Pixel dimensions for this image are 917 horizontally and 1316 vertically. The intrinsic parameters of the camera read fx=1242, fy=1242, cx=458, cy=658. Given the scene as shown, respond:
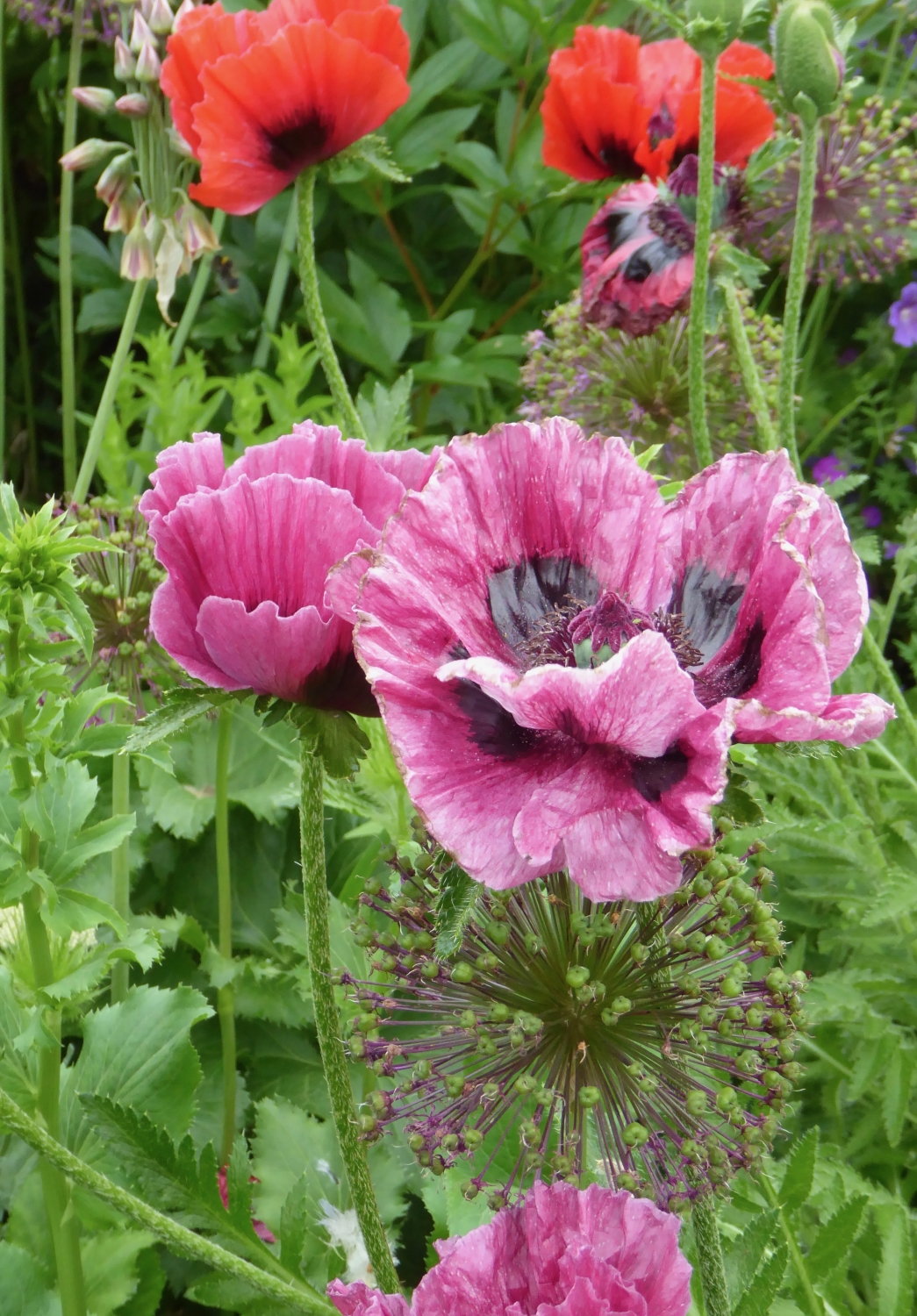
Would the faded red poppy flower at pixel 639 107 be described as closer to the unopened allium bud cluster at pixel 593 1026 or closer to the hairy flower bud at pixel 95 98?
the hairy flower bud at pixel 95 98

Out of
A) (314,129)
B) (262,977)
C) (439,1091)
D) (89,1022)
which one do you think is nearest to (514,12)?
(314,129)

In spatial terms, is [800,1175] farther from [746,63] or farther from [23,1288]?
[746,63]

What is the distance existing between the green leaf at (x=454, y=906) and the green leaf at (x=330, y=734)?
116 millimetres

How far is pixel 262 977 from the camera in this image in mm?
1538

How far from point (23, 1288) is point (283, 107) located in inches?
41.0

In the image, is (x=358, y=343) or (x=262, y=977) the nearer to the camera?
(x=262, y=977)

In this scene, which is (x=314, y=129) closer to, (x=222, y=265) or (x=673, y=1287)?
(x=673, y=1287)

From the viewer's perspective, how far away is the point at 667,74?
5.11 feet

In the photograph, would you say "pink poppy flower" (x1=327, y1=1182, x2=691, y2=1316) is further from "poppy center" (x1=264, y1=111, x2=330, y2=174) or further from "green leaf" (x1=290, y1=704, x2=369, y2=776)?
"poppy center" (x1=264, y1=111, x2=330, y2=174)

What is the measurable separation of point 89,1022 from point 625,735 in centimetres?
70

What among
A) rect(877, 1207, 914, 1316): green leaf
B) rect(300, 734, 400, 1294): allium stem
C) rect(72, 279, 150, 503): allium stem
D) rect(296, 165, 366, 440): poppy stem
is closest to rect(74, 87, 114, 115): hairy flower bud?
rect(72, 279, 150, 503): allium stem

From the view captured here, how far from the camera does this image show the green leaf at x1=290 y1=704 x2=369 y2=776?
67 centimetres

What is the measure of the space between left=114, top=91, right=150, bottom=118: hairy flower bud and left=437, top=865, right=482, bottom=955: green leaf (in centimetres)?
119

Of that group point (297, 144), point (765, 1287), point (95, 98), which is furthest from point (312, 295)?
point (765, 1287)
